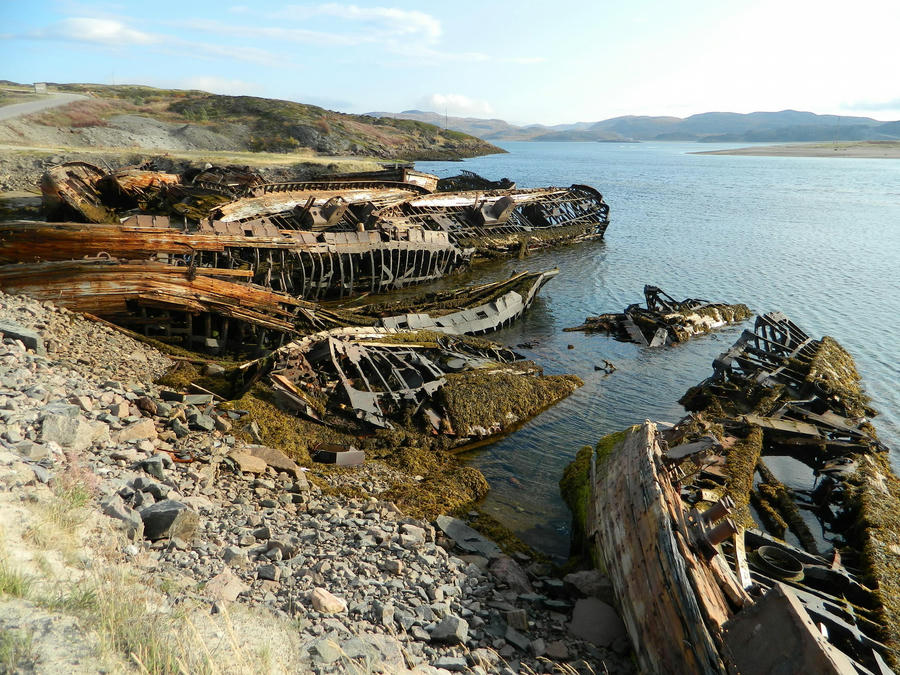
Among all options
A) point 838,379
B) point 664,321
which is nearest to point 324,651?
point 838,379

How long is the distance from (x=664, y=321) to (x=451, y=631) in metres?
20.8

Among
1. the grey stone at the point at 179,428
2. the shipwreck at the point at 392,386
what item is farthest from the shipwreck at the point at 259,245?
the grey stone at the point at 179,428

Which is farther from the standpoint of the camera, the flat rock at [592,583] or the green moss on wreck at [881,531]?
the flat rock at [592,583]

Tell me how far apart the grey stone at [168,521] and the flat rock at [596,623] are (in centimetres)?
540

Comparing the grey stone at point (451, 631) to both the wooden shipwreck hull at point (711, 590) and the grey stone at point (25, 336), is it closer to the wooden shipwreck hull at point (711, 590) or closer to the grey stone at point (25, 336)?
the wooden shipwreck hull at point (711, 590)

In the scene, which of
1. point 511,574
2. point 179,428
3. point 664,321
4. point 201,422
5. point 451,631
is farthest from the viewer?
point 664,321

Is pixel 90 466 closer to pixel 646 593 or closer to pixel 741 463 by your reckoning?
pixel 646 593

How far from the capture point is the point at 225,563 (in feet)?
22.9

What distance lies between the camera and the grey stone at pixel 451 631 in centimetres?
666

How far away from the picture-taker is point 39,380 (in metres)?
10.0

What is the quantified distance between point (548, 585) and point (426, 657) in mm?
2942

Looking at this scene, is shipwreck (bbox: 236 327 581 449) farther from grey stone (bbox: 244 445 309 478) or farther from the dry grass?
the dry grass

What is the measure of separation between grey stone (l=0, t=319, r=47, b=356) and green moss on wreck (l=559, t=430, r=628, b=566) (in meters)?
11.8

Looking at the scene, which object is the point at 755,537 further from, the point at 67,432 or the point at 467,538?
the point at 67,432
